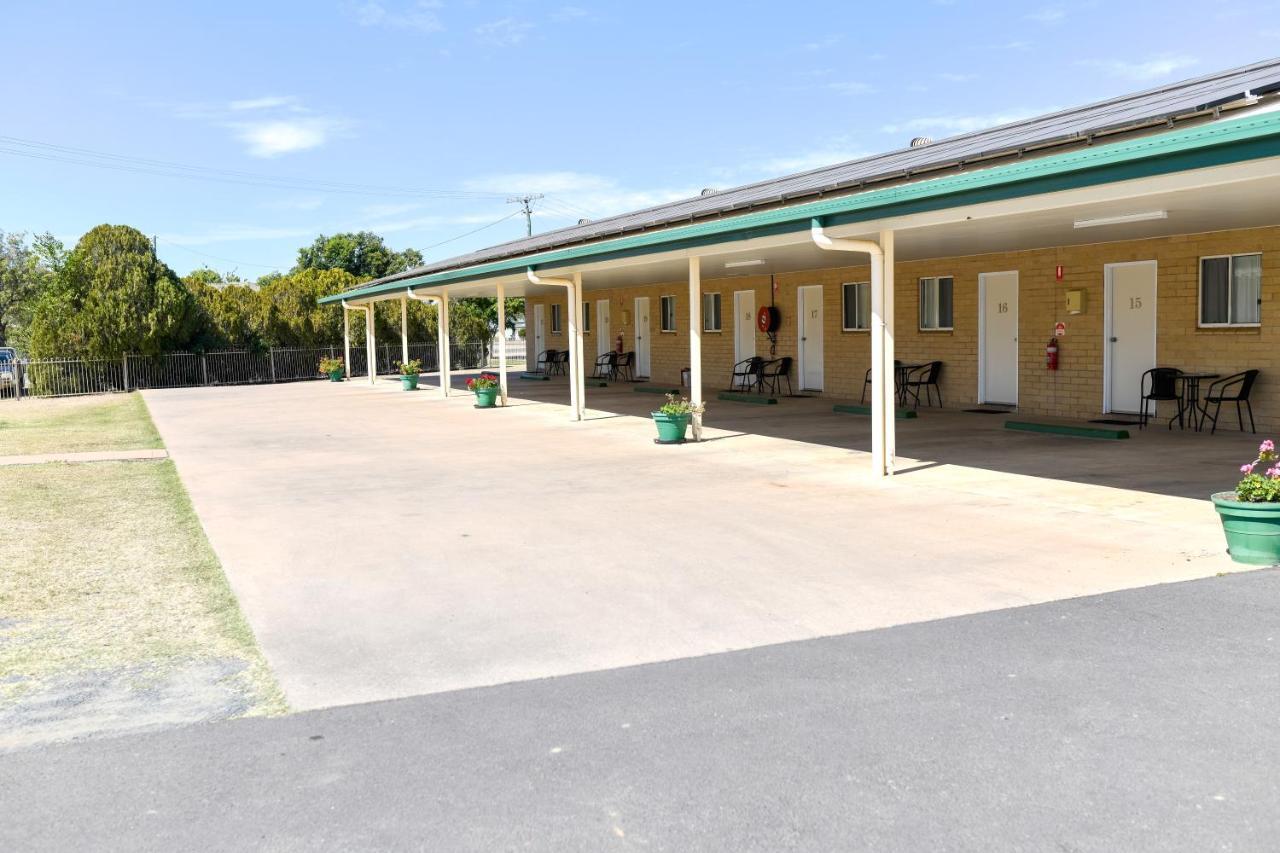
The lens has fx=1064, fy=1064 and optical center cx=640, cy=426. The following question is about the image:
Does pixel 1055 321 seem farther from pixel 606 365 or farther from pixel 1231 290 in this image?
pixel 606 365

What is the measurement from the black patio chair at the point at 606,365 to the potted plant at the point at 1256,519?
2245cm

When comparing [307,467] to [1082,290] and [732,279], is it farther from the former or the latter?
[732,279]

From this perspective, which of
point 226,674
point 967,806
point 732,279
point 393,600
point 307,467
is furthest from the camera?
point 732,279

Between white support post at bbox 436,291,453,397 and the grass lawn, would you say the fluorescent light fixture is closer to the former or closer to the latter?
the grass lawn

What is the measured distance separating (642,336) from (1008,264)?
12.7 meters

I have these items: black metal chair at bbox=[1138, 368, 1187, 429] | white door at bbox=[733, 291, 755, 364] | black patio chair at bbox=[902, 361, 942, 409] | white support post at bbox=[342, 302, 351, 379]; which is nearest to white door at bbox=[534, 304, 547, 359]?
white support post at bbox=[342, 302, 351, 379]

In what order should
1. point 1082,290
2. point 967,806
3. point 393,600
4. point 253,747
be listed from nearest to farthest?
point 967,806 → point 253,747 → point 393,600 → point 1082,290

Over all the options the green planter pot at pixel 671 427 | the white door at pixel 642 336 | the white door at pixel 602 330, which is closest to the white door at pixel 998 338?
the green planter pot at pixel 671 427

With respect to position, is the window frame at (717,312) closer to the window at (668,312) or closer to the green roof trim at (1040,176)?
the window at (668,312)

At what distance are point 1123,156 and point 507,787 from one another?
571 centimetres

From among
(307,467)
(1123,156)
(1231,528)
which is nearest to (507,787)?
(1231,528)

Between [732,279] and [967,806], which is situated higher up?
[732,279]

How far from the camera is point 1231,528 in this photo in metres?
6.63

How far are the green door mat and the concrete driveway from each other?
40.3 inches
